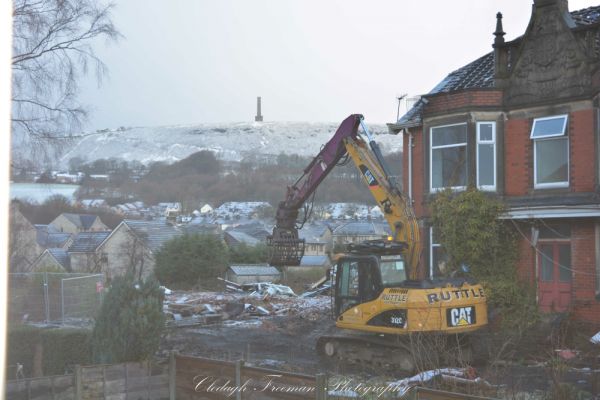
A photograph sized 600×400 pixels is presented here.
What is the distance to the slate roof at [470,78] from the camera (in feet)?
66.7

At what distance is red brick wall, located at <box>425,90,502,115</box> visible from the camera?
64.1ft

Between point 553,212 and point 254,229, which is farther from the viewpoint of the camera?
point 254,229

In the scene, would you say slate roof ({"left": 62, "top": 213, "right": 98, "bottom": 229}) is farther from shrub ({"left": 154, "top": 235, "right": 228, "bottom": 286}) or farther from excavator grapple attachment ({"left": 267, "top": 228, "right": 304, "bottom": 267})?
excavator grapple attachment ({"left": 267, "top": 228, "right": 304, "bottom": 267})

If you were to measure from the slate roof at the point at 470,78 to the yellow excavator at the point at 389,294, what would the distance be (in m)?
2.76

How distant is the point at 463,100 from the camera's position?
19766 millimetres

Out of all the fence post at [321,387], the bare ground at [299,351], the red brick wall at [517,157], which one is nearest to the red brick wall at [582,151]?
the red brick wall at [517,157]

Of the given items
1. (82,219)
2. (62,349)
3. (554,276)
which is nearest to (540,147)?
(554,276)

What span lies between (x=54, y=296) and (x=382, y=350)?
11.3 meters

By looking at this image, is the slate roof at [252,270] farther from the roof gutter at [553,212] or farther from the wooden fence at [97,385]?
the wooden fence at [97,385]

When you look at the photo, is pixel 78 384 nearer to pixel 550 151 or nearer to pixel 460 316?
pixel 460 316

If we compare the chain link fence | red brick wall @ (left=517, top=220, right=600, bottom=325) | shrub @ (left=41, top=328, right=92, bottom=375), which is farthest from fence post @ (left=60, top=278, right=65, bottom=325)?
red brick wall @ (left=517, top=220, right=600, bottom=325)

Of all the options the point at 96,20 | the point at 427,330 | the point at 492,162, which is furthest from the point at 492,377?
the point at 96,20

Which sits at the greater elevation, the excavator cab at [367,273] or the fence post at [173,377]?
the excavator cab at [367,273]

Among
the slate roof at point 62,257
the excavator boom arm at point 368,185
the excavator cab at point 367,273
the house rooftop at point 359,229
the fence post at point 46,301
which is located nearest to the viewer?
the excavator cab at point 367,273
